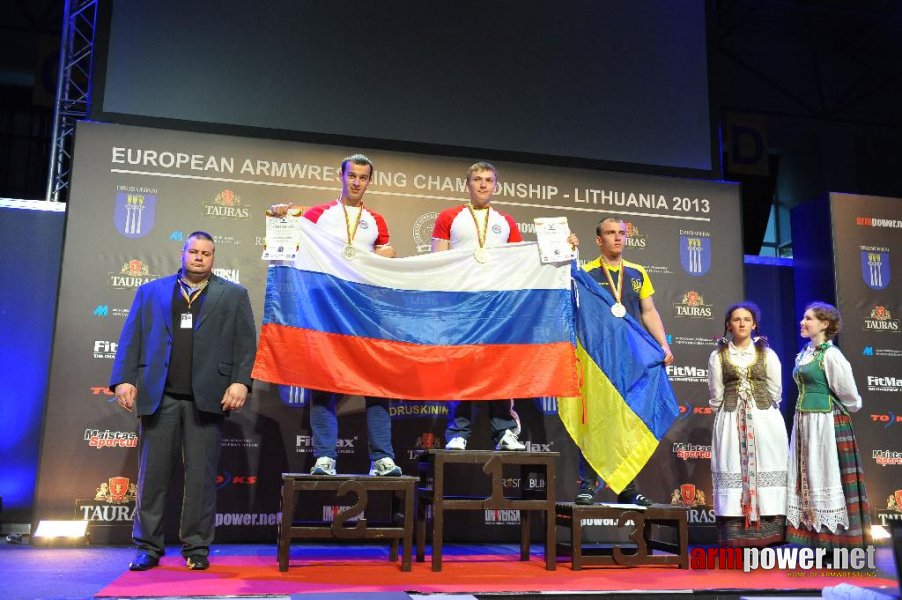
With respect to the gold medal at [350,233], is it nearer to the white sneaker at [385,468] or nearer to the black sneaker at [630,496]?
the white sneaker at [385,468]

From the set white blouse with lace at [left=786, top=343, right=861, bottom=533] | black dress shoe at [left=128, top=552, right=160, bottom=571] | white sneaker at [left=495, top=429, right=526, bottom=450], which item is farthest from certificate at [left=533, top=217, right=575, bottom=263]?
black dress shoe at [left=128, top=552, right=160, bottom=571]

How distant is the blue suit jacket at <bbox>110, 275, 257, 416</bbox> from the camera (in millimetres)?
3951

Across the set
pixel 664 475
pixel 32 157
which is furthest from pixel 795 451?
pixel 32 157

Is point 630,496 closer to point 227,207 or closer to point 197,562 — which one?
point 197,562

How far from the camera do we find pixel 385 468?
4.09m

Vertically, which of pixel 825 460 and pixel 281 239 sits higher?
pixel 281 239

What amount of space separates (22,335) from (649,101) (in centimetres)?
503

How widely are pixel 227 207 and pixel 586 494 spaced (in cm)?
301

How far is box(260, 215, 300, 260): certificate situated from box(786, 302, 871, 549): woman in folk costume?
314 cm

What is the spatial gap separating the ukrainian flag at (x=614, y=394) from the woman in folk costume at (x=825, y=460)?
2.83 ft

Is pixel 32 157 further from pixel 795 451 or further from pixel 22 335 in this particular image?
pixel 795 451

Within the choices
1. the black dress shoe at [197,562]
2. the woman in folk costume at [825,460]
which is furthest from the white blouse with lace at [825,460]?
the black dress shoe at [197,562]

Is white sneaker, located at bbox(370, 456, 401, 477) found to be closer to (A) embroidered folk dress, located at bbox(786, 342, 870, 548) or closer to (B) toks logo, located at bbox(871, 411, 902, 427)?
(A) embroidered folk dress, located at bbox(786, 342, 870, 548)

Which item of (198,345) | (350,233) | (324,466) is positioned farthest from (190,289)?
(324,466)
